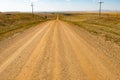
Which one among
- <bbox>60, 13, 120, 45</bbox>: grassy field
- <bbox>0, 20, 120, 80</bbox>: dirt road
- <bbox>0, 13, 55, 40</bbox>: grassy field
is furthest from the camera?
<bbox>0, 13, 55, 40</bbox>: grassy field

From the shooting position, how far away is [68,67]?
30.8 ft

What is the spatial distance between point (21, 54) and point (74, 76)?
203 inches

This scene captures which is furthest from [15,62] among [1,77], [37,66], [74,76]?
[74,76]

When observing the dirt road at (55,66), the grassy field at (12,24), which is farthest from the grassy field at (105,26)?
the grassy field at (12,24)

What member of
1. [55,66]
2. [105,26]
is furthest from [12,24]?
[55,66]

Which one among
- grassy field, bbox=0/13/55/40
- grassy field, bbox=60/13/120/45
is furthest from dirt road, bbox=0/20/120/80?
grassy field, bbox=0/13/55/40

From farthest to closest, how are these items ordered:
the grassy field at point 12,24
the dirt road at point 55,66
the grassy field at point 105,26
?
1. the grassy field at point 12,24
2. the grassy field at point 105,26
3. the dirt road at point 55,66

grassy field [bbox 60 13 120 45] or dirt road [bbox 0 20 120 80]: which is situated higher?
grassy field [bbox 60 13 120 45]

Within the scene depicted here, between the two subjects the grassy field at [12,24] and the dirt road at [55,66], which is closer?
the dirt road at [55,66]

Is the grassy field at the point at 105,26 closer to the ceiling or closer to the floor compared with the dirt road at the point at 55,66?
closer to the ceiling

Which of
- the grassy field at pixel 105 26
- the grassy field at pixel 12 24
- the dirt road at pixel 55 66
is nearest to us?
the dirt road at pixel 55 66

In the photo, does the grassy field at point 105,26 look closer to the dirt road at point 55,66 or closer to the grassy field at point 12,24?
the dirt road at point 55,66

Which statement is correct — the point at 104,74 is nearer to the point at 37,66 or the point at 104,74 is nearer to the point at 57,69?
the point at 57,69

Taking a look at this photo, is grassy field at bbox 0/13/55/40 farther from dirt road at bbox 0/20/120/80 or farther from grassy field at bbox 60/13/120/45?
grassy field at bbox 60/13/120/45
